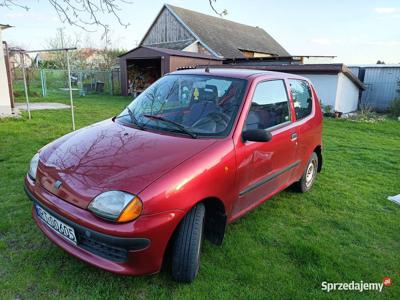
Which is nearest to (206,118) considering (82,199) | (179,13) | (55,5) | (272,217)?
(82,199)

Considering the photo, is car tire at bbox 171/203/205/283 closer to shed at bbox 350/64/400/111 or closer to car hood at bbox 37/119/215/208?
car hood at bbox 37/119/215/208

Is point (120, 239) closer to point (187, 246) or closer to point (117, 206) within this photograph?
point (117, 206)

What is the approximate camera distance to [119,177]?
2.27 meters

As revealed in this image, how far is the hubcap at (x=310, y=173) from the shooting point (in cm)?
459

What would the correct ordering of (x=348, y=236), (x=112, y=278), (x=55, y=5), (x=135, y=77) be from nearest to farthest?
(x=112, y=278) → (x=348, y=236) → (x=55, y=5) → (x=135, y=77)

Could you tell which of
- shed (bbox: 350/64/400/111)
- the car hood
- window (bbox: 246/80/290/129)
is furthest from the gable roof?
the car hood

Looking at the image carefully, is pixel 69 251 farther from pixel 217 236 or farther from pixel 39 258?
pixel 217 236

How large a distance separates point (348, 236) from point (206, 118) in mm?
2123

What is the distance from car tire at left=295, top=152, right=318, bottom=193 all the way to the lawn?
11 cm

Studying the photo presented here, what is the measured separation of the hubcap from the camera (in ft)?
15.1

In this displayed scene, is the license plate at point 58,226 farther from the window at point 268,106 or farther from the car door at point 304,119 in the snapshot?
the car door at point 304,119

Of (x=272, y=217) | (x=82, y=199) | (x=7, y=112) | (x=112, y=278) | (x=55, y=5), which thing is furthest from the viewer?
(x=7, y=112)

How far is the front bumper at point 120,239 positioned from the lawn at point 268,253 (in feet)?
1.17

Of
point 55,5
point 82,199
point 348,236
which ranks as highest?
point 55,5
